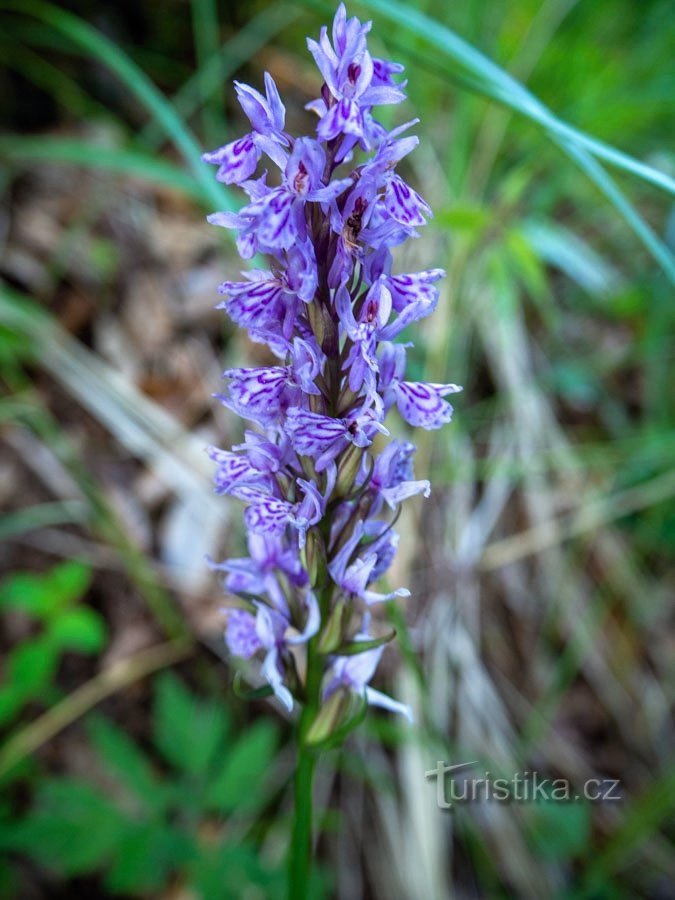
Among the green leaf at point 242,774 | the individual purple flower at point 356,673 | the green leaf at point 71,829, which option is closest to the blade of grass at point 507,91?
the individual purple flower at point 356,673

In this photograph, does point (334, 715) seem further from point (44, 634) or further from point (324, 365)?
point (44, 634)

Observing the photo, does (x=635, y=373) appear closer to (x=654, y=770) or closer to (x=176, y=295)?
(x=654, y=770)

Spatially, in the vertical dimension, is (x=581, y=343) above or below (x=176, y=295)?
below

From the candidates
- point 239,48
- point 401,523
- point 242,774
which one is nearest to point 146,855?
point 242,774

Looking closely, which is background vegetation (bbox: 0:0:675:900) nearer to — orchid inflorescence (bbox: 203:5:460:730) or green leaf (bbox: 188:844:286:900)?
green leaf (bbox: 188:844:286:900)

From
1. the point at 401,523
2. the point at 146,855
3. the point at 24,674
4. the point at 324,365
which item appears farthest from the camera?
the point at 401,523

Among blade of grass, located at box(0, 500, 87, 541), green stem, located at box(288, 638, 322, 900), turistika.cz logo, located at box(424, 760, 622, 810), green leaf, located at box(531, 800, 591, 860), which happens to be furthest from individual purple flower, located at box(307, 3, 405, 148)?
green leaf, located at box(531, 800, 591, 860)

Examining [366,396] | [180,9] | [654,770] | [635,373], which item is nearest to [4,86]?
[180,9]
